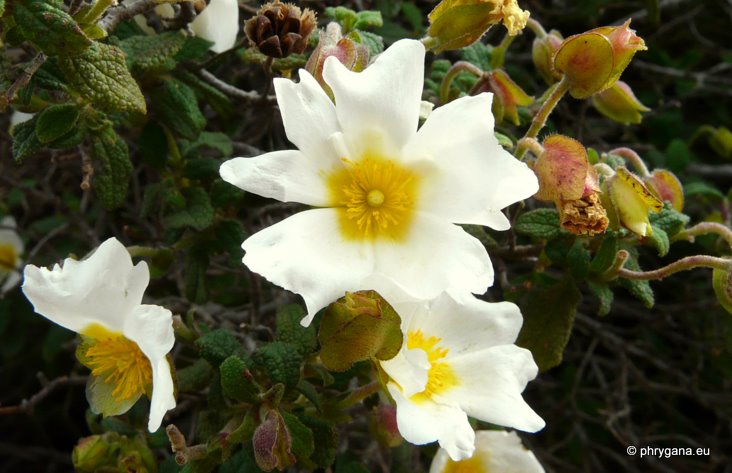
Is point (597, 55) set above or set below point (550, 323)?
above

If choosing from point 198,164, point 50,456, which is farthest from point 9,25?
point 50,456

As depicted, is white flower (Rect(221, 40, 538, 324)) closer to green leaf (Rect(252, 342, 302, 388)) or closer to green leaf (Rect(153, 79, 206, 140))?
green leaf (Rect(252, 342, 302, 388))

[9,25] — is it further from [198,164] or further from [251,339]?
[251,339]

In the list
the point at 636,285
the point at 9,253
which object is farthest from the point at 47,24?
the point at 9,253

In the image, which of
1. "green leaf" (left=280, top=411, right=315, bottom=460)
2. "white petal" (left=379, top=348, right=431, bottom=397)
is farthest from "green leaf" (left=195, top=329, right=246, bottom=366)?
"white petal" (left=379, top=348, right=431, bottom=397)

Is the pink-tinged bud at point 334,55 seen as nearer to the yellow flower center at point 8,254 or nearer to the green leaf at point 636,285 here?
the green leaf at point 636,285

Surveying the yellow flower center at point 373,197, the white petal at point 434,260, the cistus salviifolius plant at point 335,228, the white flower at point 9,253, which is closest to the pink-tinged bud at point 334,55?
the cistus salviifolius plant at point 335,228

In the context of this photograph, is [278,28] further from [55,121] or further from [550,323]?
[550,323]
